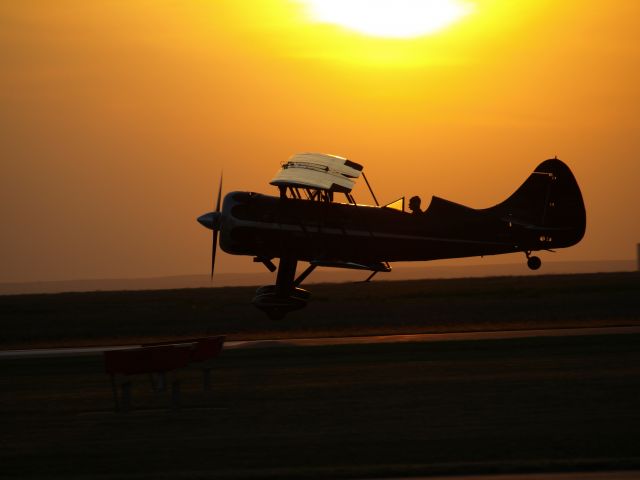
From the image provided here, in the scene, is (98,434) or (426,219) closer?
(98,434)

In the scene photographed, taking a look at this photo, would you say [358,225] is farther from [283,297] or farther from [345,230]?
[283,297]

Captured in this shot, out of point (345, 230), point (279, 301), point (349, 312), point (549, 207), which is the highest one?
point (549, 207)

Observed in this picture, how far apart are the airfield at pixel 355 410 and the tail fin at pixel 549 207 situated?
10.6 ft

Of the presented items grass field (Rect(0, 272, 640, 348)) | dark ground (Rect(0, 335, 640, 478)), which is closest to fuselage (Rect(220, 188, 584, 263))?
grass field (Rect(0, 272, 640, 348))

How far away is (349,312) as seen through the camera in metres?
48.9

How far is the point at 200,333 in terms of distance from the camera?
133 feet

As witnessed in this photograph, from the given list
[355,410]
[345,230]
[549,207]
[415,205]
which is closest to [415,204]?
[415,205]

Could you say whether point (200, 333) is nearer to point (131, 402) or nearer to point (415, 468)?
point (131, 402)

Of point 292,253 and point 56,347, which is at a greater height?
point 292,253

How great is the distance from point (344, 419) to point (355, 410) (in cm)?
79

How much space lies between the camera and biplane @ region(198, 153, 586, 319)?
34812 millimetres

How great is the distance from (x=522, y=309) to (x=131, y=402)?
29.7 metres

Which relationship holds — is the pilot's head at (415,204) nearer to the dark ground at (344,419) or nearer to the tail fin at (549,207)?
the tail fin at (549,207)

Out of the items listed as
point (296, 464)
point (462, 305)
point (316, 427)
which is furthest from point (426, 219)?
point (296, 464)
